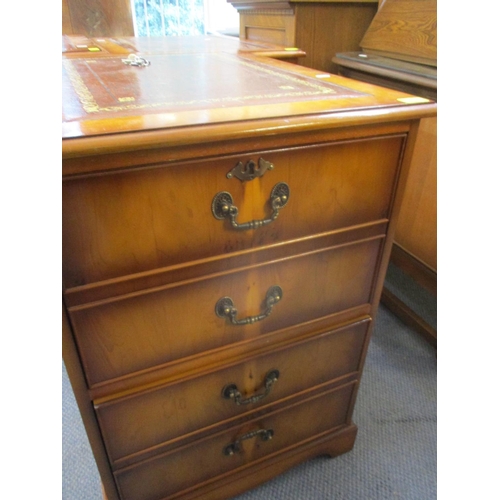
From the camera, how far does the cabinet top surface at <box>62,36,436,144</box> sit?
50 centimetres

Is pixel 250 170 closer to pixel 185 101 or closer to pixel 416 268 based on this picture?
pixel 185 101

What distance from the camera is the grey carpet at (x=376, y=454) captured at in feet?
3.18

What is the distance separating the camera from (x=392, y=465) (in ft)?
3.37

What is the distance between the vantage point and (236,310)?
0.66m

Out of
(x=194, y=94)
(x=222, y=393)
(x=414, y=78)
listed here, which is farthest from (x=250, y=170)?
(x=414, y=78)

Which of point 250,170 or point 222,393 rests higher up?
point 250,170

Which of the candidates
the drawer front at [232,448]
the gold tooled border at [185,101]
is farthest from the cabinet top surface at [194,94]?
the drawer front at [232,448]

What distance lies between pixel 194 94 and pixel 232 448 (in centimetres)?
69

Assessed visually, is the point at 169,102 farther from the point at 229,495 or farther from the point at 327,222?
the point at 229,495

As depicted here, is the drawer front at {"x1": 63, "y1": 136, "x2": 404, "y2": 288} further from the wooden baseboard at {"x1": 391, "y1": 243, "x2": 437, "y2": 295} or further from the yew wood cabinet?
the wooden baseboard at {"x1": 391, "y1": 243, "x2": 437, "y2": 295}

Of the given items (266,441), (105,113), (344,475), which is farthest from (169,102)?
(344,475)

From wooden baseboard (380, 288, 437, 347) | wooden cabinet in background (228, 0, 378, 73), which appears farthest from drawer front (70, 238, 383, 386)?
wooden cabinet in background (228, 0, 378, 73)

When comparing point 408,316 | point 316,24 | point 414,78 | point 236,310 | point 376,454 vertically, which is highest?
point 316,24

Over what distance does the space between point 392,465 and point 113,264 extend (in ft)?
2.97
